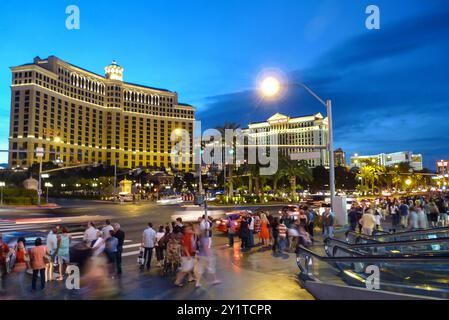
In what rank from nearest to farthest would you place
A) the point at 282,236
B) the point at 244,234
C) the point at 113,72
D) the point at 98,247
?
the point at 98,247
the point at 282,236
the point at 244,234
the point at 113,72

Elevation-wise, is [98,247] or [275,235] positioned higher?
[98,247]

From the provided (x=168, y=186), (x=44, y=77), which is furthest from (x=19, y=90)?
(x=168, y=186)

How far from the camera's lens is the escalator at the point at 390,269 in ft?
22.1

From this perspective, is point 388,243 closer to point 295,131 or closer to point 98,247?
point 98,247

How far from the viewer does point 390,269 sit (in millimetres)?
7414

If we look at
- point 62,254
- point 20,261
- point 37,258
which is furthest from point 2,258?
point 37,258

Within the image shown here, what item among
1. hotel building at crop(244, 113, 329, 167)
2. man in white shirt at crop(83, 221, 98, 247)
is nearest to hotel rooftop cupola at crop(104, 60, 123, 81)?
hotel building at crop(244, 113, 329, 167)

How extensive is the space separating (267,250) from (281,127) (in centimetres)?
13696

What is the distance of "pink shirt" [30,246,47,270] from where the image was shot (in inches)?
373

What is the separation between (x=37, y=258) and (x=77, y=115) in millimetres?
175677

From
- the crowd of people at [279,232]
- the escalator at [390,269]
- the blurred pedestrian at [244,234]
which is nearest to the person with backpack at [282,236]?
the crowd of people at [279,232]

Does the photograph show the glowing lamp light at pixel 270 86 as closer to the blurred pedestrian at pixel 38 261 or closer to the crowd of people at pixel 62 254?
the crowd of people at pixel 62 254
